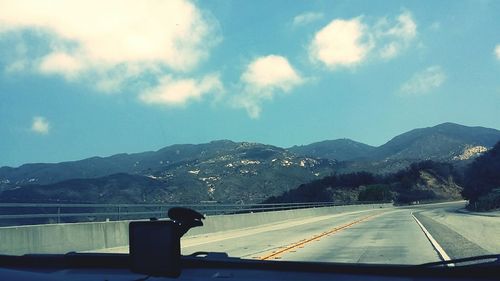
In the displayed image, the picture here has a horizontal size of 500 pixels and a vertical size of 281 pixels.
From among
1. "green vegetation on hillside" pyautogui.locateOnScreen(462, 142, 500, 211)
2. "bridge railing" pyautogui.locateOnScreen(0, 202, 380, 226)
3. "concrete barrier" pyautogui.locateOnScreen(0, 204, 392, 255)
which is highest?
"green vegetation on hillside" pyautogui.locateOnScreen(462, 142, 500, 211)

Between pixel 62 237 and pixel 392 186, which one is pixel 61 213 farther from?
pixel 392 186

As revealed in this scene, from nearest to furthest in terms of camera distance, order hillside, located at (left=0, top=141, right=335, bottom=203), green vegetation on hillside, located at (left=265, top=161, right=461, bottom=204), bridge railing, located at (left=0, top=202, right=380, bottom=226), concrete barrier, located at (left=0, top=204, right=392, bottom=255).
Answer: concrete barrier, located at (left=0, top=204, right=392, bottom=255), bridge railing, located at (left=0, top=202, right=380, bottom=226), hillside, located at (left=0, top=141, right=335, bottom=203), green vegetation on hillside, located at (left=265, top=161, right=461, bottom=204)

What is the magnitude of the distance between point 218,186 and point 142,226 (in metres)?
132

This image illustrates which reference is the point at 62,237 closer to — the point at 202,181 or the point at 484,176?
A: the point at 484,176

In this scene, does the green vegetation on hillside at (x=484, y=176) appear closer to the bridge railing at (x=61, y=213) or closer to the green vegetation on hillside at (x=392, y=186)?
the green vegetation on hillside at (x=392, y=186)

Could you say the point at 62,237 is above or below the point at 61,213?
below

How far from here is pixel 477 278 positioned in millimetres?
4008

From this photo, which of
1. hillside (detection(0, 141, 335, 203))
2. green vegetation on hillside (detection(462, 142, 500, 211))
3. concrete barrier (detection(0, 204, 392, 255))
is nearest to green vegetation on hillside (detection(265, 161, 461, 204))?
hillside (detection(0, 141, 335, 203))

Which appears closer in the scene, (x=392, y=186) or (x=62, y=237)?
(x=62, y=237)

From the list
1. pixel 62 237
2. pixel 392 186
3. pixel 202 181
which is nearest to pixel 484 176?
pixel 202 181

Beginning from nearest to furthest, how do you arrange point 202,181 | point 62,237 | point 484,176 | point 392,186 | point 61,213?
point 62,237 < point 61,213 < point 484,176 < point 202,181 < point 392,186

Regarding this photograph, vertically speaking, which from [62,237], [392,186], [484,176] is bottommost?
[62,237]

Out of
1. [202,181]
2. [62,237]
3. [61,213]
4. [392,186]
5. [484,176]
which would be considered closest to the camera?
[62,237]

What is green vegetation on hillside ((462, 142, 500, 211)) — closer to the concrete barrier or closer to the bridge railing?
the concrete barrier
